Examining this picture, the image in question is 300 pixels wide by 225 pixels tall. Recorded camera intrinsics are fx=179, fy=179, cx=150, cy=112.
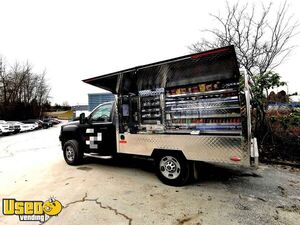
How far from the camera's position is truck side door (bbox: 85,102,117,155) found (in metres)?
4.79

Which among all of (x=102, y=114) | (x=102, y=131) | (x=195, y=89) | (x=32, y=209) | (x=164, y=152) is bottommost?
(x=32, y=209)

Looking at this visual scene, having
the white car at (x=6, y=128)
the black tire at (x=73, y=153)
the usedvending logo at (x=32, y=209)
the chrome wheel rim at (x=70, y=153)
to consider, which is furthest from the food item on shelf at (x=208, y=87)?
the white car at (x=6, y=128)

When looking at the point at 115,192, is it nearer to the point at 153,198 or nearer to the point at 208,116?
the point at 153,198

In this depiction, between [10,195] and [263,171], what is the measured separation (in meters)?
5.82

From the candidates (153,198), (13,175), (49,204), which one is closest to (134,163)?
(153,198)

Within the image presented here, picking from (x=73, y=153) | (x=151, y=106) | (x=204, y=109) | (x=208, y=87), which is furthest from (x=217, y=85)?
(x=73, y=153)

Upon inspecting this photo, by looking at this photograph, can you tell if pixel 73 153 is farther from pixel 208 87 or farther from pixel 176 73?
pixel 208 87

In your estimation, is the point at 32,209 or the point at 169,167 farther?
the point at 169,167

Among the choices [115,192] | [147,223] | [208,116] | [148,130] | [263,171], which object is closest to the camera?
[147,223]

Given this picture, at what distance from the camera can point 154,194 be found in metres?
3.44

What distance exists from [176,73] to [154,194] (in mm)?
2534

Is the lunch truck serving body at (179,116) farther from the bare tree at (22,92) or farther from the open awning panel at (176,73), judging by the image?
the bare tree at (22,92)

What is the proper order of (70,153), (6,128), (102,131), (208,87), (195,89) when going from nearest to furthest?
(208,87)
(195,89)
(102,131)
(70,153)
(6,128)

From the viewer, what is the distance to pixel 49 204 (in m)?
3.14
